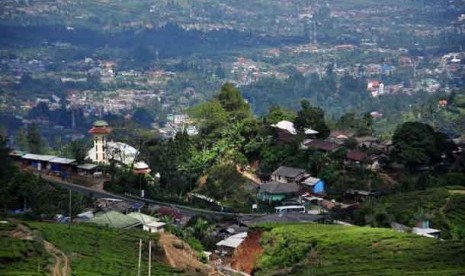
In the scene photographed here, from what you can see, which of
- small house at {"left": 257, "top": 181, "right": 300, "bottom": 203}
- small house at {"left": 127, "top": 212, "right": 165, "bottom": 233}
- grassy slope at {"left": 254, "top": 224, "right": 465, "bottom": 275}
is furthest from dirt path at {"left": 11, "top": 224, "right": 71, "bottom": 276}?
small house at {"left": 257, "top": 181, "right": 300, "bottom": 203}

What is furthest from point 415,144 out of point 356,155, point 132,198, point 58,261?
point 58,261

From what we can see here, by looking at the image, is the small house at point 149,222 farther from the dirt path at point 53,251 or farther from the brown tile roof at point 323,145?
the brown tile roof at point 323,145

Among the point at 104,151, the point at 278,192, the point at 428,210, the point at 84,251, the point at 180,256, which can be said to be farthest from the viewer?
the point at 104,151

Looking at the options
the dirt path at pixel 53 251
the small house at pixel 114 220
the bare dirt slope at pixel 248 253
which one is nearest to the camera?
the dirt path at pixel 53 251

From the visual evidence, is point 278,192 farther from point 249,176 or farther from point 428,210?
point 428,210

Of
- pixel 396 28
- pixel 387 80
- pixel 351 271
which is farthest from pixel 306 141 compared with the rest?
pixel 396 28

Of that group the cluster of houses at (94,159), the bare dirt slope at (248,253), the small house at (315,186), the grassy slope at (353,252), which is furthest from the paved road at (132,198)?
the grassy slope at (353,252)

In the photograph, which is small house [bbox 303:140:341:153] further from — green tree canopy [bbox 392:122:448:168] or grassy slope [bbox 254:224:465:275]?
grassy slope [bbox 254:224:465:275]
